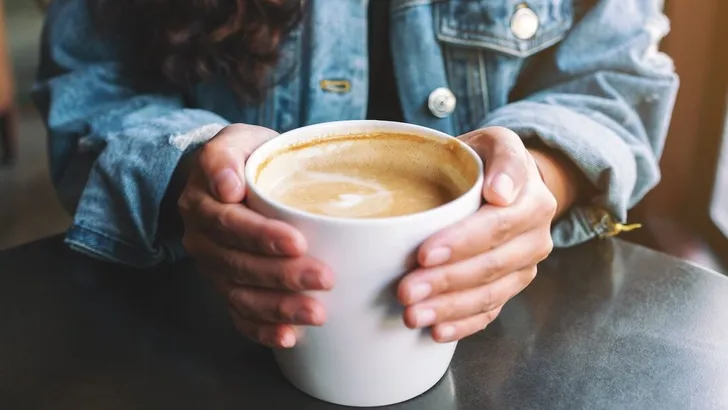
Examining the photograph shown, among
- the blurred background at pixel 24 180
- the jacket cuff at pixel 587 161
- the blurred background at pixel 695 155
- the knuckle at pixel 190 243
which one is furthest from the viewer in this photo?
the blurred background at pixel 24 180

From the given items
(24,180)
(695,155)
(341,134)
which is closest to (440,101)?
(341,134)

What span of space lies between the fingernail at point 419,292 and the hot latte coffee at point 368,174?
0.16 ft

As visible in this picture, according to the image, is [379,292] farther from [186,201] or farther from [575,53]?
[575,53]

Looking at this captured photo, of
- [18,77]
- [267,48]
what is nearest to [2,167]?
[18,77]

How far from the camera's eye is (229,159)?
1.47ft

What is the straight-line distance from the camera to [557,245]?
60cm

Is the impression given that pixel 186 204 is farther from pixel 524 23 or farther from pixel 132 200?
pixel 524 23

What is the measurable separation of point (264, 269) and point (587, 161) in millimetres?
296

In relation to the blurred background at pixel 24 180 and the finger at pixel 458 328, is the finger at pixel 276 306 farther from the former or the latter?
the blurred background at pixel 24 180

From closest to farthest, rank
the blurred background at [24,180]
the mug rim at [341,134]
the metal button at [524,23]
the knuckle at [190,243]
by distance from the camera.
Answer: the mug rim at [341,134] → the knuckle at [190,243] → the metal button at [524,23] → the blurred background at [24,180]

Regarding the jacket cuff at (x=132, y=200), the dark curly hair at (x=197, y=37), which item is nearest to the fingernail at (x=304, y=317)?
the jacket cuff at (x=132, y=200)

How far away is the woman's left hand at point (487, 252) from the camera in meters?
0.39

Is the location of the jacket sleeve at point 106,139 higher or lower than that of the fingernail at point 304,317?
lower

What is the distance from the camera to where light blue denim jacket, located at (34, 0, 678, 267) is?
0.60 meters
